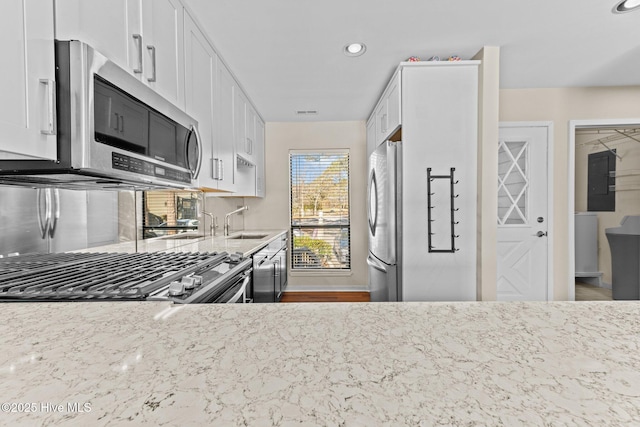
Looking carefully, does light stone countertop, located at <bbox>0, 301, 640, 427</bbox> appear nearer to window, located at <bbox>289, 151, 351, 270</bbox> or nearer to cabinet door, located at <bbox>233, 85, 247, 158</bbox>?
cabinet door, located at <bbox>233, 85, 247, 158</bbox>

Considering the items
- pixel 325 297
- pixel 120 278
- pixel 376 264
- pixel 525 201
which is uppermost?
pixel 525 201

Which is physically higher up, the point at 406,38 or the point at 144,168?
the point at 406,38

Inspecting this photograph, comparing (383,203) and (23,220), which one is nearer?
(23,220)

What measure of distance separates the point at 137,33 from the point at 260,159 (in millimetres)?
2661

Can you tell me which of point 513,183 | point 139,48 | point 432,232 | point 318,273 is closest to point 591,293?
point 513,183

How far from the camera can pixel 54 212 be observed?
4.68ft

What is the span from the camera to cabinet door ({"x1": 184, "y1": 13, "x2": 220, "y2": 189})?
1.82 meters

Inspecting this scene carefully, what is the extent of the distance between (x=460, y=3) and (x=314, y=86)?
1491 millimetres

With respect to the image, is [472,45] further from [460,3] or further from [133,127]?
[133,127]

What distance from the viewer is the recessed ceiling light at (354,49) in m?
2.25

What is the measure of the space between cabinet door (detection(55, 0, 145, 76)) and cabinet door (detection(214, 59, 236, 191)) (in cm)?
96

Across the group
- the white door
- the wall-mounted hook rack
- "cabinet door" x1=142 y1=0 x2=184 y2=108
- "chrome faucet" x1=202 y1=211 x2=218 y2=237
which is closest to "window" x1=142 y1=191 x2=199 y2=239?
"chrome faucet" x1=202 y1=211 x2=218 y2=237

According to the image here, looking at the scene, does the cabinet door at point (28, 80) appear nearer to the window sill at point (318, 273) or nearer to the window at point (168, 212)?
the window at point (168, 212)

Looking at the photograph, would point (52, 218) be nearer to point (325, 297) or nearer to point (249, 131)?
point (249, 131)
